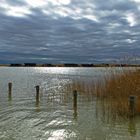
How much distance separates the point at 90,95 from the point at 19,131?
1211 cm

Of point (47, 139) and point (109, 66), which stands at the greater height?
point (109, 66)

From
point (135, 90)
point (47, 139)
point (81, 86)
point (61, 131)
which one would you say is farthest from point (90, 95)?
point (47, 139)

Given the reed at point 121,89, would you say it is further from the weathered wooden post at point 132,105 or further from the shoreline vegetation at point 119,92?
the weathered wooden post at point 132,105

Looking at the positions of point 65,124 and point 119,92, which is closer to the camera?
point 65,124

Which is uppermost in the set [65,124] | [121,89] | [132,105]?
[121,89]

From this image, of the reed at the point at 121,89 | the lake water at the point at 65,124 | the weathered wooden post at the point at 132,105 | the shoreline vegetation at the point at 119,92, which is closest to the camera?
the lake water at the point at 65,124

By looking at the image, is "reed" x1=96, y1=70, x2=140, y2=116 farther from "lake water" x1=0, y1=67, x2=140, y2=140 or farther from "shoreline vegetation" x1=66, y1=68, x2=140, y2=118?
"lake water" x1=0, y1=67, x2=140, y2=140

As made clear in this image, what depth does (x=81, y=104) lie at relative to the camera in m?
21.3

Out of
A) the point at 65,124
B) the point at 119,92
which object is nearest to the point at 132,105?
the point at 65,124

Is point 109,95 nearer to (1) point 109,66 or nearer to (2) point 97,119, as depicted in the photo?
(1) point 109,66

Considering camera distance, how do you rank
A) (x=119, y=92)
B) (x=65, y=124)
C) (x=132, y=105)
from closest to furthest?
(x=65, y=124) < (x=132, y=105) < (x=119, y=92)

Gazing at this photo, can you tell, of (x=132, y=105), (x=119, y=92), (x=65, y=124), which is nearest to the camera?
(x=65, y=124)

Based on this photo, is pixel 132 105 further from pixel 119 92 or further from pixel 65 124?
pixel 119 92

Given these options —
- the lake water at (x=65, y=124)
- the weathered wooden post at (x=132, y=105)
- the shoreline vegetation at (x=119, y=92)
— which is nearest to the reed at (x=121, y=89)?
the shoreline vegetation at (x=119, y=92)
